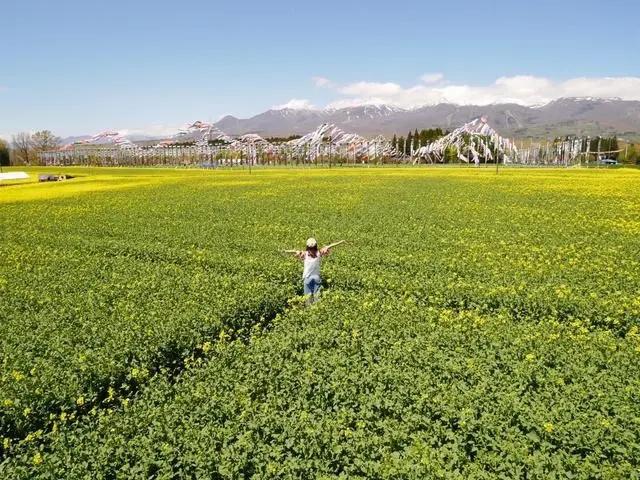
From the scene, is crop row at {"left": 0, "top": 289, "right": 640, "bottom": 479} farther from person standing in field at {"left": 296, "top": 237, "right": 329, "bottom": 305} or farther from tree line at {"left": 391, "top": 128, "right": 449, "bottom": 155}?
tree line at {"left": 391, "top": 128, "right": 449, "bottom": 155}

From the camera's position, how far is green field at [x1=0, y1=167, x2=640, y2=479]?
6949mm

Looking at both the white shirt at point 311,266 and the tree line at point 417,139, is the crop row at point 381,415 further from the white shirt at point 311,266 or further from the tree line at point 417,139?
the tree line at point 417,139

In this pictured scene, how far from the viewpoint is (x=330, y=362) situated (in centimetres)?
969

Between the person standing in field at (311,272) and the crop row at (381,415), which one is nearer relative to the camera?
the crop row at (381,415)

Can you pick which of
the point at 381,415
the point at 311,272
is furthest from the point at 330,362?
the point at 311,272

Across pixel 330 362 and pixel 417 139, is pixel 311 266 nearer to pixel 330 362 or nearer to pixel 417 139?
pixel 330 362

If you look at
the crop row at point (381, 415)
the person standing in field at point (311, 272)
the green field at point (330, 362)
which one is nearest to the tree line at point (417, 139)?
the green field at point (330, 362)

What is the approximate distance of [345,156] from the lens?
182 m

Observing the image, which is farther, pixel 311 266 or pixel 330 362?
pixel 311 266

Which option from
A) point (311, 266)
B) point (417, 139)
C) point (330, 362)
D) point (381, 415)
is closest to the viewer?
point (381, 415)

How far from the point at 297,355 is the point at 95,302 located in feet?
23.4

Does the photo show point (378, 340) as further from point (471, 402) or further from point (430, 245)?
point (430, 245)

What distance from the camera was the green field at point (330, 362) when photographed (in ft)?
22.8

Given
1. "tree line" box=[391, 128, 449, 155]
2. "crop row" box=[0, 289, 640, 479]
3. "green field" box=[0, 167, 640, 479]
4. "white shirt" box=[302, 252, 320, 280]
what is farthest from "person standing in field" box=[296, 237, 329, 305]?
"tree line" box=[391, 128, 449, 155]
